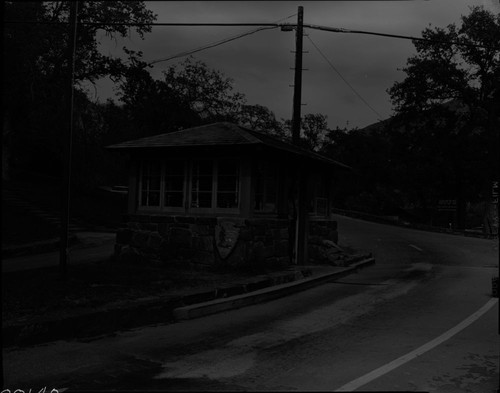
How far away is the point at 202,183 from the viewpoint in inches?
504

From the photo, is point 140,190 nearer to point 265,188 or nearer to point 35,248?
point 265,188

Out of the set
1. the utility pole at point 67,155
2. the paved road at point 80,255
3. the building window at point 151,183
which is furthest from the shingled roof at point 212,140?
the utility pole at point 67,155

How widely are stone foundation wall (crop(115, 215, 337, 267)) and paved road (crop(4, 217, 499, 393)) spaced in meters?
2.43

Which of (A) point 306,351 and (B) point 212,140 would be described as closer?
(A) point 306,351

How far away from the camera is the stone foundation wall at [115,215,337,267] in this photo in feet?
39.2

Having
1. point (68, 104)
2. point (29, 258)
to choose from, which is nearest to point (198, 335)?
point (68, 104)

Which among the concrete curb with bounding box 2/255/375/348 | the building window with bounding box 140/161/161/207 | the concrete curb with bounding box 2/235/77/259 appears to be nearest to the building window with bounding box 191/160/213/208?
the building window with bounding box 140/161/161/207

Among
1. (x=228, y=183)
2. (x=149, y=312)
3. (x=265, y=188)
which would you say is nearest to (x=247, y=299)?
(x=149, y=312)

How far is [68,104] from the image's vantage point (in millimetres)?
8750

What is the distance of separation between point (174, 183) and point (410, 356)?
8.68 meters

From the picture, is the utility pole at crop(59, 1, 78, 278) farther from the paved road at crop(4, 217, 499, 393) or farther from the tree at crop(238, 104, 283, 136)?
the tree at crop(238, 104, 283, 136)

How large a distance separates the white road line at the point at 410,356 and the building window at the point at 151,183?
8182 mm

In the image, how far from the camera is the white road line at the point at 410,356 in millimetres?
4434

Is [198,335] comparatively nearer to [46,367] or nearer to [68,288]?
[46,367]
